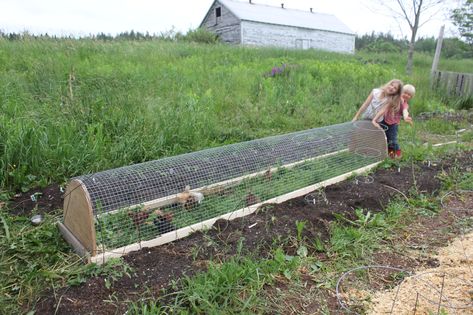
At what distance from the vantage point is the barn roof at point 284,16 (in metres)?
25.9

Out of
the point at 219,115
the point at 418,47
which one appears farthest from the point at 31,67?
the point at 418,47

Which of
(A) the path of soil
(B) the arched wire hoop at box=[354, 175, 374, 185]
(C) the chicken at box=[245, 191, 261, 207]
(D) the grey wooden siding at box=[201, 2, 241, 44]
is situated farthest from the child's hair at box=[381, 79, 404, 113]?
(D) the grey wooden siding at box=[201, 2, 241, 44]

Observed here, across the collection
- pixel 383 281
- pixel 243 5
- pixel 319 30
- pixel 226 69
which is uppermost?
pixel 243 5

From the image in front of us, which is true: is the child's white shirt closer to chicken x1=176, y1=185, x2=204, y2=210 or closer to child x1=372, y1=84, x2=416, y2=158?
child x1=372, y1=84, x2=416, y2=158

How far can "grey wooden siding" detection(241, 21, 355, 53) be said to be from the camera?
25.3 metres

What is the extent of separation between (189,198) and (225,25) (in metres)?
25.5

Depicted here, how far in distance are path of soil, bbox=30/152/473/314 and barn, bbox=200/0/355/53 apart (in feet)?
69.5

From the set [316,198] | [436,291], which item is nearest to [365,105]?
[316,198]

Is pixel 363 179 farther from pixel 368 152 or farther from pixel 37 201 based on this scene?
pixel 37 201

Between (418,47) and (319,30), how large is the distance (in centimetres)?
1285

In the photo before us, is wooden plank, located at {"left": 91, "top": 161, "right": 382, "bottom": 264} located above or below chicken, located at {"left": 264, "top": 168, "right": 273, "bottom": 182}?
below

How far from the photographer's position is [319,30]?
2866 cm

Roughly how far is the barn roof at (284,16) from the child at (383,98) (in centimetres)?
2074

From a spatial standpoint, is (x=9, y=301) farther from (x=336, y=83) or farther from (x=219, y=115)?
(x=336, y=83)
